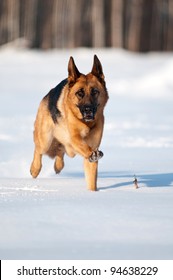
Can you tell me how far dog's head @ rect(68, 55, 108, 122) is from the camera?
7.32 meters

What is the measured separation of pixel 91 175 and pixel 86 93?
0.82 metres

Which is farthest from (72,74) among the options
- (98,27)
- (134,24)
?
(134,24)

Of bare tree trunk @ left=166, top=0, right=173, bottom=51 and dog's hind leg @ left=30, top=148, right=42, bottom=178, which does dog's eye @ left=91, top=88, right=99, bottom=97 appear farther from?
bare tree trunk @ left=166, top=0, right=173, bottom=51

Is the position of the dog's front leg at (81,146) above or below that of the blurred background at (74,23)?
below

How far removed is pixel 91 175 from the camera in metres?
7.30

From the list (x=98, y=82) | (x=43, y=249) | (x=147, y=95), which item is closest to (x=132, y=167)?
(x=98, y=82)

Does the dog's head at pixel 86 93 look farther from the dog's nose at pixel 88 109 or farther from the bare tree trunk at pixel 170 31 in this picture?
the bare tree trunk at pixel 170 31

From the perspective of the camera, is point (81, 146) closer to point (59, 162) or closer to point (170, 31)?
point (59, 162)

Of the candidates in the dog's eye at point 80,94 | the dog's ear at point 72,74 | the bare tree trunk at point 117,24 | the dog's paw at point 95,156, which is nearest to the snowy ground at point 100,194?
the dog's paw at point 95,156

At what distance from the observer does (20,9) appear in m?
28.8

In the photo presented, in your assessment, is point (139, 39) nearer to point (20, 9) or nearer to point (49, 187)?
point (20, 9)

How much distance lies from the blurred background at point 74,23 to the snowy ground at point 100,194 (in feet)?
30.7

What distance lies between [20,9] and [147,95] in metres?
10.0

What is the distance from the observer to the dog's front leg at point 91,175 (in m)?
7.12
